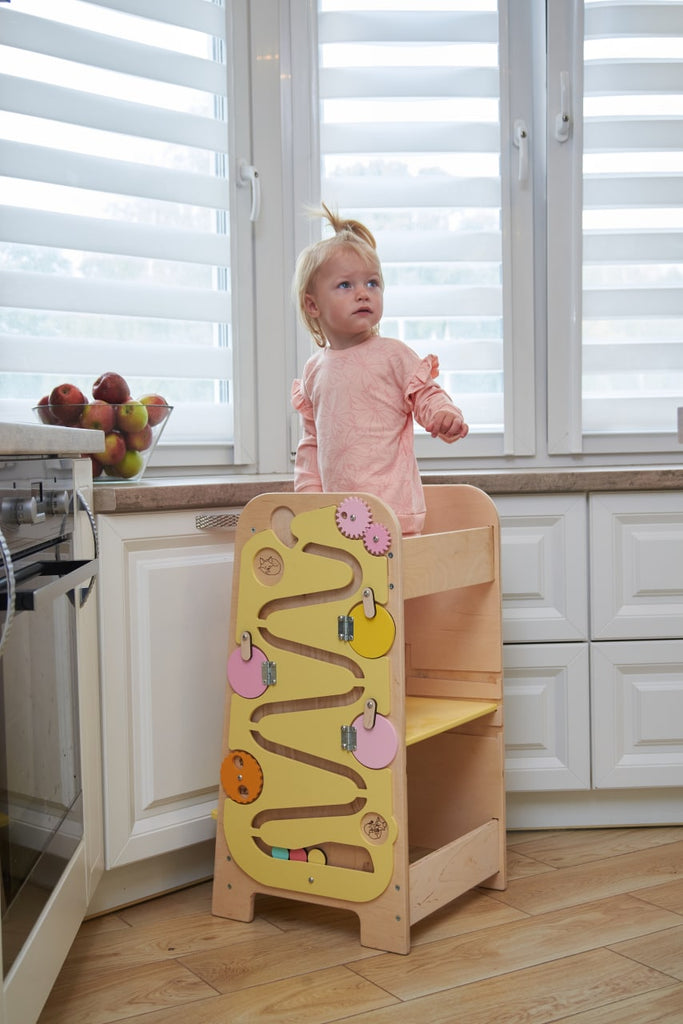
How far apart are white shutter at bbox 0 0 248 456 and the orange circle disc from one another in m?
0.79

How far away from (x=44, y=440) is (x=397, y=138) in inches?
54.5

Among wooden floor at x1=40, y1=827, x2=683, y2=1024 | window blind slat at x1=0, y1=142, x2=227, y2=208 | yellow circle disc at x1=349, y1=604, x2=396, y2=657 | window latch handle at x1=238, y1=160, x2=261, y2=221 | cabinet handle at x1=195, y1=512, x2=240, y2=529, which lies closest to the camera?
wooden floor at x1=40, y1=827, x2=683, y2=1024

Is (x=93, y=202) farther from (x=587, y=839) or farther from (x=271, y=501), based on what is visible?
(x=587, y=839)

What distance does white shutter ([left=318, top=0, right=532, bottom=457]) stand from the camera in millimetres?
2332

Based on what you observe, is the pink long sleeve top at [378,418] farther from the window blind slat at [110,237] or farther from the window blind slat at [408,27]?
the window blind slat at [408,27]

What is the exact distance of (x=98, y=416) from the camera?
1.89m

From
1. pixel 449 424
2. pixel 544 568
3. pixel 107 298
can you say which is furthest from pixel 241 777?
pixel 107 298

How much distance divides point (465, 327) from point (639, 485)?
57cm

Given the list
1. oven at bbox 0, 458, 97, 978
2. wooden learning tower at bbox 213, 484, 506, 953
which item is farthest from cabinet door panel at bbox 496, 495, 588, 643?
oven at bbox 0, 458, 97, 978

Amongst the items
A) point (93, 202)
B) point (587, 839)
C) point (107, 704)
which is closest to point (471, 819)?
point (587, 839)

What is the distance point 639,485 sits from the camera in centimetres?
209

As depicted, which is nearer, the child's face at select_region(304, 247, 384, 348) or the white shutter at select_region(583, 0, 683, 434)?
the child's face at select_region(304, 247, 384, 348)

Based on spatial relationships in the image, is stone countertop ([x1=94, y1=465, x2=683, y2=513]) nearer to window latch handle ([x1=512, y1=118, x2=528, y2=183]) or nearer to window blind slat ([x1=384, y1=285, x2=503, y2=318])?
window blind slat ([x1=384, y1=285, x2=503, y2=318])

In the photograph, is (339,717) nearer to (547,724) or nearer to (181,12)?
(547,724)
